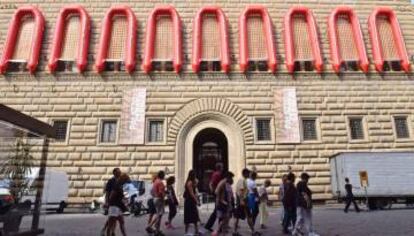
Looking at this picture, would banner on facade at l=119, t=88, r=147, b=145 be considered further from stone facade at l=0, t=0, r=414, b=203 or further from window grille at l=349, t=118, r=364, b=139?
window grille at l=349, t=118, r=364, b=139

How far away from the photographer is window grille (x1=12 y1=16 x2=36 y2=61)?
1714 centimetres

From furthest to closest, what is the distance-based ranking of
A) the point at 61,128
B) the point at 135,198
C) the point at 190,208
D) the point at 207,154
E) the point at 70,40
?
the point at 207,154 → the point at 70,40 → the point at 61,128 → the point at 135,198 → the point at 190,208

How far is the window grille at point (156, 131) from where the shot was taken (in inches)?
651

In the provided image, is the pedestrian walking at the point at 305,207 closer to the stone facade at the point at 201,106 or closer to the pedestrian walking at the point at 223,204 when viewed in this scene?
the pedestrian walking at the point at 223,204

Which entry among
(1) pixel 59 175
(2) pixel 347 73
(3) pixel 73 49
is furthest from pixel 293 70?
(1) pixel 59 175

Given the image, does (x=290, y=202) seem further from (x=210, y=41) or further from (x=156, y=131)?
(x=210, y=41)

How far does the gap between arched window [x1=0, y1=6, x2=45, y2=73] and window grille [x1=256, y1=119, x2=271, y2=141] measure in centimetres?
1207

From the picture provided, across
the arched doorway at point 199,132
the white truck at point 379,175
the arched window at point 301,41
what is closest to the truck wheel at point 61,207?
the arched doorway at point 199,132

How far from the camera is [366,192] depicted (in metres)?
14.3

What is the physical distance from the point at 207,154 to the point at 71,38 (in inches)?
397

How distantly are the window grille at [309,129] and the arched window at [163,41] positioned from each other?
286 inches

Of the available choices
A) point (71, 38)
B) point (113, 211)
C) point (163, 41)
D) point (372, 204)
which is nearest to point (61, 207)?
point (71, 38)

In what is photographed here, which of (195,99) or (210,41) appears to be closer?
(195,99)

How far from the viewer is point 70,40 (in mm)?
17641
